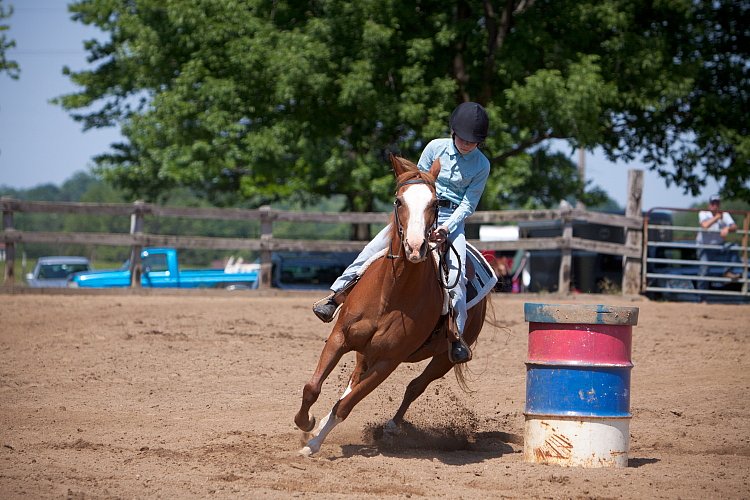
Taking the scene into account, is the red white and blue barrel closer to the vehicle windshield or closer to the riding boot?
the riding boot

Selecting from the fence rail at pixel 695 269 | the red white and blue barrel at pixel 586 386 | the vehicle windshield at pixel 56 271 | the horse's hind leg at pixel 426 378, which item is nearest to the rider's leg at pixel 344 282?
the horse's hind leg at pixel 426 378

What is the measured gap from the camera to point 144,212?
17.7 m

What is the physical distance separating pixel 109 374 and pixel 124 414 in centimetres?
175

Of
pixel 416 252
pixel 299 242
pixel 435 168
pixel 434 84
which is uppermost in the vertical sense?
pixel 434 84

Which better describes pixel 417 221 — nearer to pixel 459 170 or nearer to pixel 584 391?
pixel 459 170

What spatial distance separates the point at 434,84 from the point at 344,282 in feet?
48.3

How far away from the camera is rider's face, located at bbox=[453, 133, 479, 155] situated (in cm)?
718

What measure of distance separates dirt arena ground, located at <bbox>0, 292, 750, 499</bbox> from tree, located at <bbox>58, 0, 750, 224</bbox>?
788 cm

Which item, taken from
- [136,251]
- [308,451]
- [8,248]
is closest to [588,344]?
[308,451]

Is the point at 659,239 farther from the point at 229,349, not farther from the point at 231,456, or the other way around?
the point at 231,456

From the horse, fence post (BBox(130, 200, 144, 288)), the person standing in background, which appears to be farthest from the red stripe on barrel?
the person standing in background

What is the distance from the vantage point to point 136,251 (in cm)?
1744

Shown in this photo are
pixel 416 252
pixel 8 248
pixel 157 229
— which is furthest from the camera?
pixel 157 229

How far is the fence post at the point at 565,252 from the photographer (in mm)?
18141
